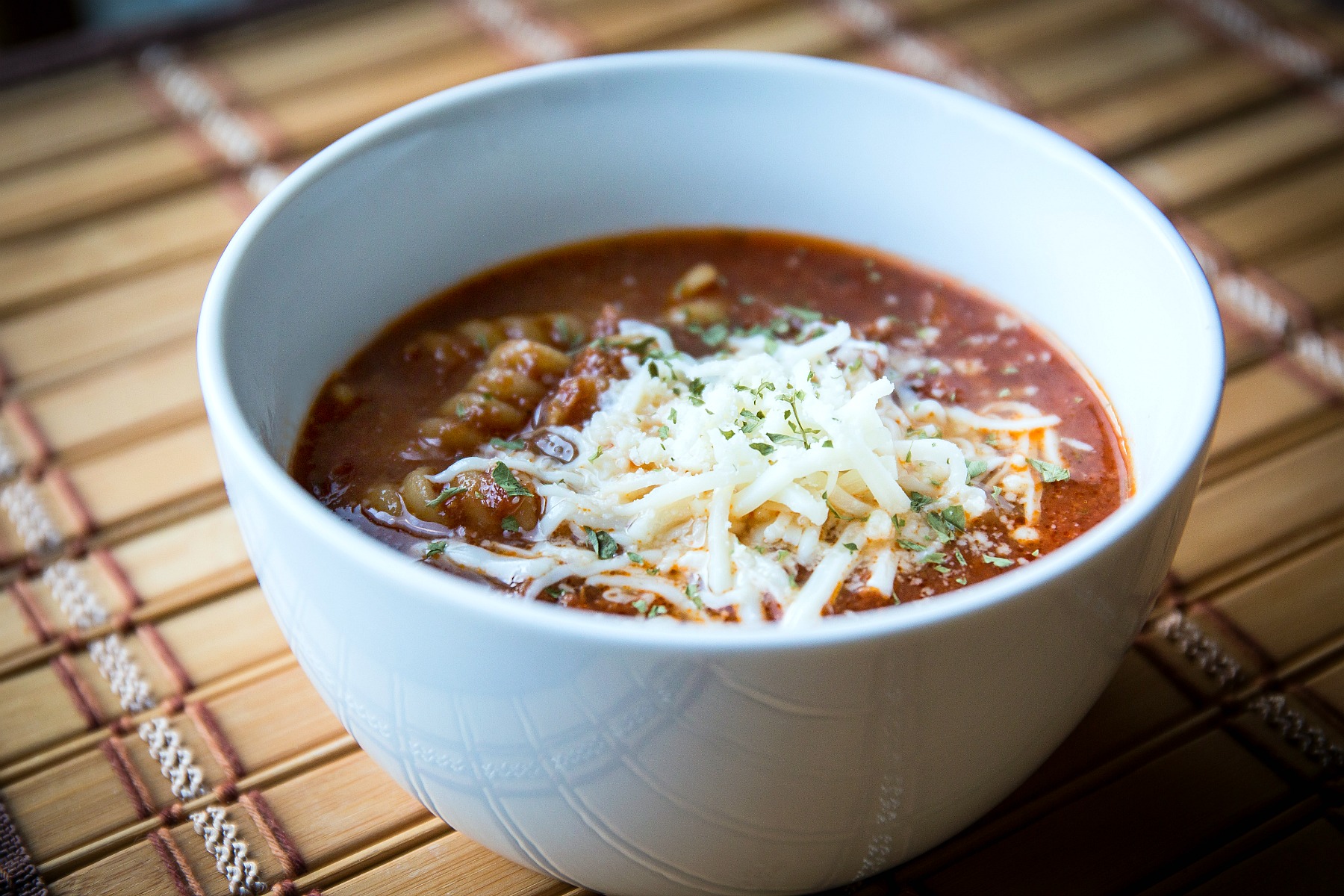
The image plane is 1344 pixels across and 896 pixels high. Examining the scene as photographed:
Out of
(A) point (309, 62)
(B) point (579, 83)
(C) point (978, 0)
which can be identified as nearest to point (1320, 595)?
(B) point (579, 83)

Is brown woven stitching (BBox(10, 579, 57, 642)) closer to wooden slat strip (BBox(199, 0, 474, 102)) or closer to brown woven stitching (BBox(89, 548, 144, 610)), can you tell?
brown woven stitching (BBox(89, 548, 144, 610))

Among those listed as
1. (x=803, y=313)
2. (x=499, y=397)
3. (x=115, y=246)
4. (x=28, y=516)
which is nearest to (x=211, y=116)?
(x=115, y=246)

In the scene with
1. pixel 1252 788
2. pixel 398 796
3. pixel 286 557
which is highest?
pixel 286 557

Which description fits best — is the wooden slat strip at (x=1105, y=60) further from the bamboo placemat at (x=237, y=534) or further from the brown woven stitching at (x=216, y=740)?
the brown woven stitching at (x=216, y=740)

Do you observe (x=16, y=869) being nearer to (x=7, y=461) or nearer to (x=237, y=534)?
(x=237, y=534)

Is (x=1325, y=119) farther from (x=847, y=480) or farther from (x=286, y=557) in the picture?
(x=286, y=557)

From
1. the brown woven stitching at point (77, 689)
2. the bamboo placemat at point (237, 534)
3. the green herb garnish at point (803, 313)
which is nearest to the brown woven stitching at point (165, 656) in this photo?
the bamboo placemat at point (237, 534)

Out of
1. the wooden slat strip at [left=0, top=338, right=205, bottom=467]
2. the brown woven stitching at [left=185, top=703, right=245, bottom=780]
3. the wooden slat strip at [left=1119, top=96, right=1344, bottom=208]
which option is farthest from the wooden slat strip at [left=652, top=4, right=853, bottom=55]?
the brown woven stitching at [left=185, top=703, right=245, bottom=780]
